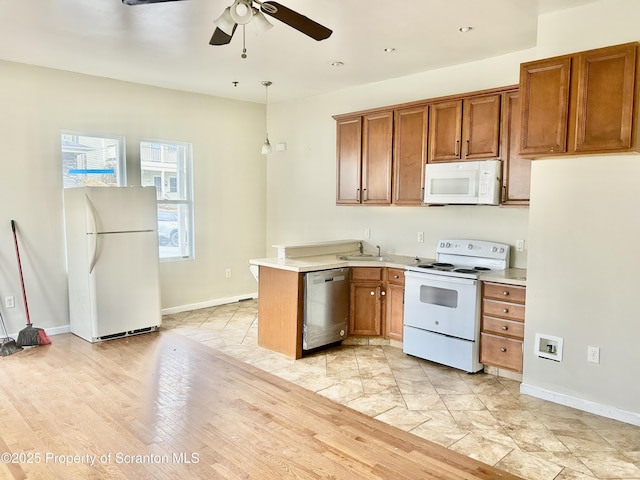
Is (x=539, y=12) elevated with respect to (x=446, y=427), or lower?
elevated

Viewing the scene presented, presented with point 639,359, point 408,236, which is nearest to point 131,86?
point 408,236

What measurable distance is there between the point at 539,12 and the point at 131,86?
14.2ft

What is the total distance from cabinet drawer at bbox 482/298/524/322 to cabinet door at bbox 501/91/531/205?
0.87 m

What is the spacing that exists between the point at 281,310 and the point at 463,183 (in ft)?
6.76

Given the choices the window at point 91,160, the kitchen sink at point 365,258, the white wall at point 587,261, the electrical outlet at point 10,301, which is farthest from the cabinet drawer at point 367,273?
the electrical outlet at point 10,301

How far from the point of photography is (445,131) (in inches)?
171

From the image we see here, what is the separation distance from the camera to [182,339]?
15.7ft

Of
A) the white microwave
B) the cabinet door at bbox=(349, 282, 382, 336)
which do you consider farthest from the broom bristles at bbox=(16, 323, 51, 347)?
the white microwave

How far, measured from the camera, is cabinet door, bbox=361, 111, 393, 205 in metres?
4.82

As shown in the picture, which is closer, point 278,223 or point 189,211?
point 189,211

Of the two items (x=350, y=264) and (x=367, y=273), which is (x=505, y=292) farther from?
(x=350, y=264)

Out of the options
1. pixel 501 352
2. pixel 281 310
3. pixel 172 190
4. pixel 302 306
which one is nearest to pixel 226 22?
pixel 302 306

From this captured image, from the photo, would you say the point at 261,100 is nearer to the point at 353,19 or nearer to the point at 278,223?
the point at 278,223

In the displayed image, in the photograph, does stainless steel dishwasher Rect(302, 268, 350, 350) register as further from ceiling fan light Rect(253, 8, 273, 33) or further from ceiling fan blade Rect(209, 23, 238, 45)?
ceiling fan light Rect(253, 8, 273, 33)
